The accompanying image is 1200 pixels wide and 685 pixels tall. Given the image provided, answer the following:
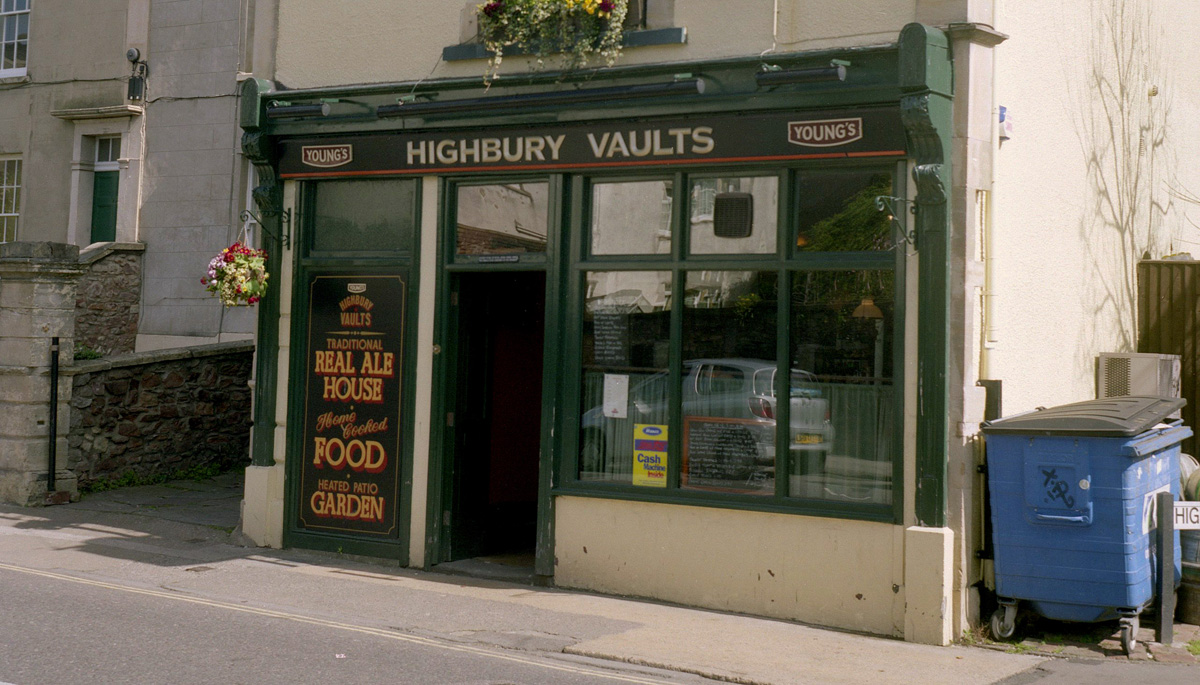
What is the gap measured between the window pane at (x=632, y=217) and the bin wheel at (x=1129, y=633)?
410 cm

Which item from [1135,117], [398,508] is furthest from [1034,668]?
[1135,117]

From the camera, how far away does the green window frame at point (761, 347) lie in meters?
8.06

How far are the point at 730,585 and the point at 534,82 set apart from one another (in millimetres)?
4293

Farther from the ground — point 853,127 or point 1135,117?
point 1135,117

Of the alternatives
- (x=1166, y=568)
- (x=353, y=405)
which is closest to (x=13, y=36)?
(x=353, y=405)

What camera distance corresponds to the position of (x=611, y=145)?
903cm

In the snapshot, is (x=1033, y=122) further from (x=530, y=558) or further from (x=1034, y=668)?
(x=530, y=558)

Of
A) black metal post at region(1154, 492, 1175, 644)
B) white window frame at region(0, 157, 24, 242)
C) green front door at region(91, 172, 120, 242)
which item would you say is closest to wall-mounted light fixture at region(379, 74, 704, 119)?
black metal post at region(1154, 492, 1175, 644)

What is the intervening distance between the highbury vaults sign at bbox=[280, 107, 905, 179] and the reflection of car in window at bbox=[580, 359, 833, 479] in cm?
160

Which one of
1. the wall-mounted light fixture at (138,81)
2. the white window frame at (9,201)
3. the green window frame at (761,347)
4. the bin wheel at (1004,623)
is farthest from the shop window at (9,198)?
the bin wheel at (1004,623)

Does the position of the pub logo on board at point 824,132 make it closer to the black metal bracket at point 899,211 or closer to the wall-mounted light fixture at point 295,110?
the black metal bracket at point 899,211

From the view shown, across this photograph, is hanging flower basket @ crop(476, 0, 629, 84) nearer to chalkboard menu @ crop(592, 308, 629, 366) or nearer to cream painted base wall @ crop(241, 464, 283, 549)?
chalkboard menu @ crop(592, 308, 629, 366)

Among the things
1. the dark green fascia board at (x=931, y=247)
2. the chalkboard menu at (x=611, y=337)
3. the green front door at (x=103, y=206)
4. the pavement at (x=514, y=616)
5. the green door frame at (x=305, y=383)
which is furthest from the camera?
the green front door at (x=103, y=206)

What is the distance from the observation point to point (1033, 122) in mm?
8945
